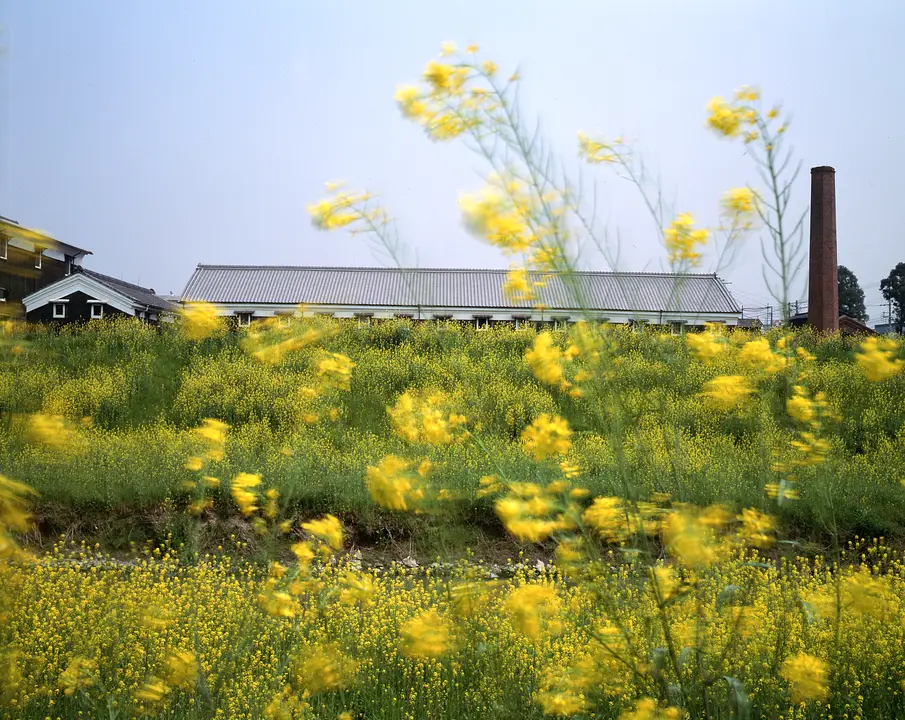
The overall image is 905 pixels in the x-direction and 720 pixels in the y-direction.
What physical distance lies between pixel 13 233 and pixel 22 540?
496 centimetres

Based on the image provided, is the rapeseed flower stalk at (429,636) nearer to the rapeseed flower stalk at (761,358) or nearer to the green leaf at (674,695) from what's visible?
the green leaf at (674,695)

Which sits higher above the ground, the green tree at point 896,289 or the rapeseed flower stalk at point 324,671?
the green tree at point 896,289

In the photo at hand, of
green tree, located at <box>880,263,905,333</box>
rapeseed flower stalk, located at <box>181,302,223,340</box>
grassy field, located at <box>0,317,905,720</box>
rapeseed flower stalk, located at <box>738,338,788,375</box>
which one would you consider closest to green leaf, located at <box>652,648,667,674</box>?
grassy field, located at <box>0,317,905,720</box>

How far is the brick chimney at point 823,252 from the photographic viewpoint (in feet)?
12.7

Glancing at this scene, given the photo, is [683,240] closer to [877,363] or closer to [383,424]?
[877,363]

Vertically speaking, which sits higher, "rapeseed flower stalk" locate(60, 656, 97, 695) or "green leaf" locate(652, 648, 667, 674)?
"green leaf" locate(652, 648, 667, 674)

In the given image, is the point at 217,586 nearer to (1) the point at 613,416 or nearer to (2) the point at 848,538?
(1) the point at 613,416

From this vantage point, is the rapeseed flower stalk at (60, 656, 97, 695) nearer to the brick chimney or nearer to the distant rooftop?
the distant rooftop

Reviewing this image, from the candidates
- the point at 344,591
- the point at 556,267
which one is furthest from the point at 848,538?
the point at 556,267

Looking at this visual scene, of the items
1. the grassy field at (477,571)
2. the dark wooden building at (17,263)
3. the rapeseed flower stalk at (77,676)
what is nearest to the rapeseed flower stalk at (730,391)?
the grassy field at (477,571)

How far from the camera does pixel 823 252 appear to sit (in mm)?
6852

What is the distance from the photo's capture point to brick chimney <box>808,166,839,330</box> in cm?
387

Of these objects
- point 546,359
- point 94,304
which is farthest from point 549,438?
point 94,304

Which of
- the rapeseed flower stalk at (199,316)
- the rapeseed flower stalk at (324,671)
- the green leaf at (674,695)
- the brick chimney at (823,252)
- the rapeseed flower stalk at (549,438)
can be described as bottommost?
the rapeseed flower stalk at (324,671)
